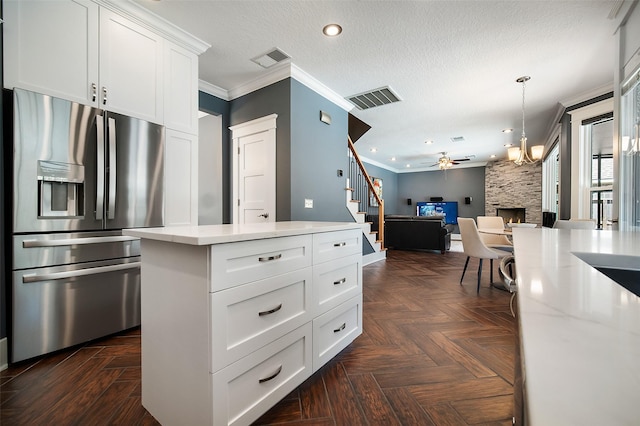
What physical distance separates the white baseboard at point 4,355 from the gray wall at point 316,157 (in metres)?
2.48

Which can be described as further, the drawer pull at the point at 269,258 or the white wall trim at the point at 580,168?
the white wall trim at the point at 580,168

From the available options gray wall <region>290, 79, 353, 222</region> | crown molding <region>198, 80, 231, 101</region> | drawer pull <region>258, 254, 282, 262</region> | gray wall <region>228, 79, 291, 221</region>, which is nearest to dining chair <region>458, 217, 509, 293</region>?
gray wall <region>290, 79, 353, 222</region>

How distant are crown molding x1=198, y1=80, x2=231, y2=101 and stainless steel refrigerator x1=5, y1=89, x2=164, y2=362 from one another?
1.69 metres

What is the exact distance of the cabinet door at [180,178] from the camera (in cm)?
256

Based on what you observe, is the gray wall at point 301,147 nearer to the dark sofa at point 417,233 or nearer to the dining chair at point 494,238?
the dining chair at point 494,238

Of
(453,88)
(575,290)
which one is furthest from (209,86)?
(575,290)

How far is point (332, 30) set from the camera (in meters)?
2.68

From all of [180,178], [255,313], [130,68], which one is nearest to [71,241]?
[180,178]

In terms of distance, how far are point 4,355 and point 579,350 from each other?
2.75 meters

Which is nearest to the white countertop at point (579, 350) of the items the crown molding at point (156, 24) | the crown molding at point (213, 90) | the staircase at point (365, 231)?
the crown molding at point (156, 24)

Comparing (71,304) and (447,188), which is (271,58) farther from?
(447,188)

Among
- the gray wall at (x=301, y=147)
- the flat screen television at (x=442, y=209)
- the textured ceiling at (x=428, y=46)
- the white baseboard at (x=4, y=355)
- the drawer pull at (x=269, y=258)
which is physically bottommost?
the white baseboard at (x=4, y=355)

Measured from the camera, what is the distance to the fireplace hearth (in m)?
9.11

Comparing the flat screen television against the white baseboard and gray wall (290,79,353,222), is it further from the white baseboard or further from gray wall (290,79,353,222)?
the white baseboard
